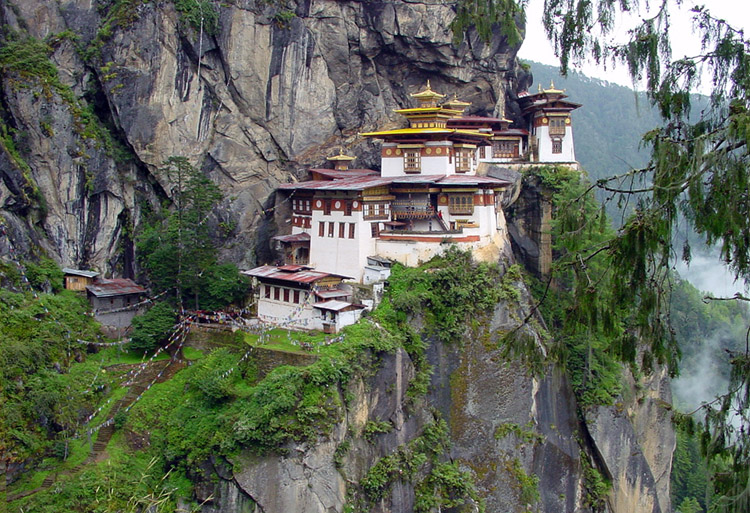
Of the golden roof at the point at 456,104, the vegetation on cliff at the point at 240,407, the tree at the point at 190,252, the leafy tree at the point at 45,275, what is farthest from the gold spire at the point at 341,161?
the leafy tree at the point at 45,275

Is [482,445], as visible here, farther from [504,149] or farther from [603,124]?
[603,124]

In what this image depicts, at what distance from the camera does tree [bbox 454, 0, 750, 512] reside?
8109 mm

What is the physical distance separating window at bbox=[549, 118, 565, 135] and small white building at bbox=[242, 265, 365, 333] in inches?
573

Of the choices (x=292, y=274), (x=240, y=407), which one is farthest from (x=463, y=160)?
(x=240, y=407)

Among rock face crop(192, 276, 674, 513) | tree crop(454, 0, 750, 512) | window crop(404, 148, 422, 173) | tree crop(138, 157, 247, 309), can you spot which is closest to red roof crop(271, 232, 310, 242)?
tree crop(138, 157, 247, 309)

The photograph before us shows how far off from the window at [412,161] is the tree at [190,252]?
821cm

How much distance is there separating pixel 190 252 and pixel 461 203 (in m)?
11.2

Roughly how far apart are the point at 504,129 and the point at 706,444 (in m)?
29.7

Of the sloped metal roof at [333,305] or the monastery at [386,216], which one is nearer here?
the sloped metal roof at [333,305]

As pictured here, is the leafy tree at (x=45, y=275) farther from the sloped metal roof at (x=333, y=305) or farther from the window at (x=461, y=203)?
the window at (x=461, y=203)

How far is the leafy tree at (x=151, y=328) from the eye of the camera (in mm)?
26375

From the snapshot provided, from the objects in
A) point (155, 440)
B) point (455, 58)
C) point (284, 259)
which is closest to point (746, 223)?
point (155, 440)

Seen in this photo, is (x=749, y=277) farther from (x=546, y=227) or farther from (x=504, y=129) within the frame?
(x=504, y=129)

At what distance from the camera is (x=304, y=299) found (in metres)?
27.3
